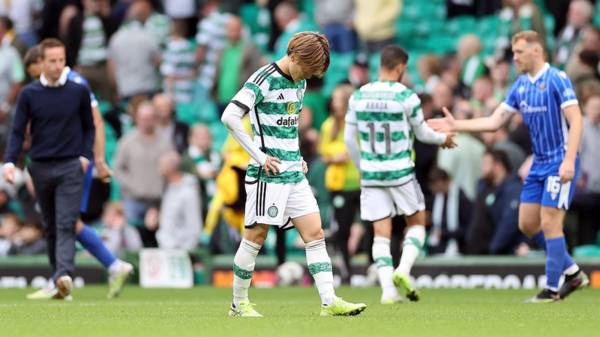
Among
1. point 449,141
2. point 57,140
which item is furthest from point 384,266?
point 57,140

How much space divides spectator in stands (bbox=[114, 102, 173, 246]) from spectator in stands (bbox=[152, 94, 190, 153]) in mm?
644

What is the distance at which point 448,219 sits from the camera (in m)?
20.3

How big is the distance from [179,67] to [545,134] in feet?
40.9

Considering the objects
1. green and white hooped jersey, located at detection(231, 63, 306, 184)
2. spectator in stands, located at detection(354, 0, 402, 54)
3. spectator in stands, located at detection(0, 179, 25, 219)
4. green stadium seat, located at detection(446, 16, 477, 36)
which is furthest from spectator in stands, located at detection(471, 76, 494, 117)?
green and white hooped jersey, located at detection(231, 63, 306, 184)

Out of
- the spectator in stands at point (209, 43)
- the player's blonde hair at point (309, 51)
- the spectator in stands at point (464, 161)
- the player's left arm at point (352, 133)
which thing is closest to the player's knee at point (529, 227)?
the player's left arm at point (352, 133)

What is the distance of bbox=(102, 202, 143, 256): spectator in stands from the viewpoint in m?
22.0

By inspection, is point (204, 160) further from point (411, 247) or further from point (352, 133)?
point (411, 247)

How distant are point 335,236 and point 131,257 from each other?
2.88 metres

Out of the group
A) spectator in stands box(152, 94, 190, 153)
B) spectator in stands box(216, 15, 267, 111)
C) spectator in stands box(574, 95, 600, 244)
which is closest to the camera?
spectator in stands box(574, 95, 600, 244)

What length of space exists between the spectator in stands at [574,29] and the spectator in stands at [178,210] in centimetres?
544

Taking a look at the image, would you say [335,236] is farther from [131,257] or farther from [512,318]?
[512,318]

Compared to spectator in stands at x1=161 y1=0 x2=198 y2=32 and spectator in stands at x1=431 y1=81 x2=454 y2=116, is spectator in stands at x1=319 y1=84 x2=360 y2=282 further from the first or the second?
spectator in stands at x1=161 y1=0 x2=198 y2=32

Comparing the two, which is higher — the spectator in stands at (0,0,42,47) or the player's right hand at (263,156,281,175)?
the spectator in stands at (0,0,42,47)

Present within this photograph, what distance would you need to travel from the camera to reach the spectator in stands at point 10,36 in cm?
2605
